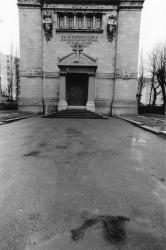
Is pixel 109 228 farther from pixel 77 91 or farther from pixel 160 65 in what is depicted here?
pixel 160 65

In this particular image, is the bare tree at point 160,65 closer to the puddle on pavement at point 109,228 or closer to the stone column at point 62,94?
the stone column at point 62,94

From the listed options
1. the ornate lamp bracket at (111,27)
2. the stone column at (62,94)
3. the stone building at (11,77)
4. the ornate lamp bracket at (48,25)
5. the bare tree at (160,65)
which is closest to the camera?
the stone column at (62,94)

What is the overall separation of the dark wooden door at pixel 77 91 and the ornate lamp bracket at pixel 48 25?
6.00m

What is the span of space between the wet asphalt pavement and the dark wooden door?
16.1 meters

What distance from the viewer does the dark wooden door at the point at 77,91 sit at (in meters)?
20.8

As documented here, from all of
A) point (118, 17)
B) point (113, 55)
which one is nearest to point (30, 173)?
point (113, 55)

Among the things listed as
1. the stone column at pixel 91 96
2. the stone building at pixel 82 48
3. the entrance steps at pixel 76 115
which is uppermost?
the stone building at pixel 82 48

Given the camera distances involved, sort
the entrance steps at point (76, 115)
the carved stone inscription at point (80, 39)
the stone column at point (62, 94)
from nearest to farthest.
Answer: the entrance steps at point (76, 115)
the stone column at point (62, 94)
the carved stone inscription at point (80, 39)

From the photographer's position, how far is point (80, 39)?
68.3ft

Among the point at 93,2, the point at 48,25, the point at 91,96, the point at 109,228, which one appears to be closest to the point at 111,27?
the point at 93,2

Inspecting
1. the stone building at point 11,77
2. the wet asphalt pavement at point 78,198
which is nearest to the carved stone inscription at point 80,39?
the wet asphalt pavement at point 78,198

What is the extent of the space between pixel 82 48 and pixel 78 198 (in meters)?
20.1

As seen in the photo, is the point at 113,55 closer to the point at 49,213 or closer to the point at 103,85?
the point at 103,85

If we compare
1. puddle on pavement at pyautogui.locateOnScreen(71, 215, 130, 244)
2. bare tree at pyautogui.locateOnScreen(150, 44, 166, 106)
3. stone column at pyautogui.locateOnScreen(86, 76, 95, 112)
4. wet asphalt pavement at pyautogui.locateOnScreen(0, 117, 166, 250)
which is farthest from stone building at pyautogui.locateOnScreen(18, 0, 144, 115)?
puddle on pavement at pyautogui.locateOnScreen(71, 215, 130, 244)
